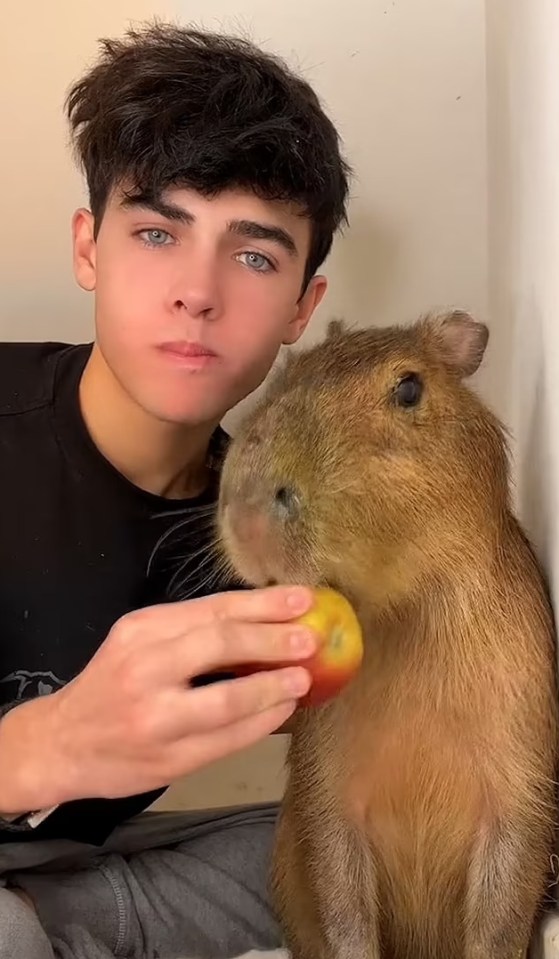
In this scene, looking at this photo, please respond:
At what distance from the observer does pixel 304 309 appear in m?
1.96

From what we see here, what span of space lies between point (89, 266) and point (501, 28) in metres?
0.86

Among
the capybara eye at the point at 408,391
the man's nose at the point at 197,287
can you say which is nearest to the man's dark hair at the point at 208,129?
the man's nose at the point at 197,287

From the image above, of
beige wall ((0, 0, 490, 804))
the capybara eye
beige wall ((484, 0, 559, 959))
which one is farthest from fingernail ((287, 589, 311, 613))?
beige wall ((0, 0, 490, 804))

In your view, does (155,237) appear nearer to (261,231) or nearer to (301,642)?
(261,231)

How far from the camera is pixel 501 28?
208cm

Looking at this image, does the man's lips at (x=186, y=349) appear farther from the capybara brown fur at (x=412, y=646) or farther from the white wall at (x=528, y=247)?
the white wall at (x=528, y=247)

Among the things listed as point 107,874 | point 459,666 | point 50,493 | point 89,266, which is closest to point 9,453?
point 50,493

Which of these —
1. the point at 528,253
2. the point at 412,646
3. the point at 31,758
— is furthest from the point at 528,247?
the point at 31,758

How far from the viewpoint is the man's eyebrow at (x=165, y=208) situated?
1.65 m

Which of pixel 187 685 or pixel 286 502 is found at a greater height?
pixel 286 502

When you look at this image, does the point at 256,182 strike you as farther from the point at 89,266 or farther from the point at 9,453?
the point at 9,453

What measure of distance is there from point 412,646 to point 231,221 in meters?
0.66

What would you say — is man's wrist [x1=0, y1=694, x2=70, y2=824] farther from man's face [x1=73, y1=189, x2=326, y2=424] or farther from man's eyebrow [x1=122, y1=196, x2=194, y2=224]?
man's eyebrow [x1=122, y1=196, x2=194, y2=224]

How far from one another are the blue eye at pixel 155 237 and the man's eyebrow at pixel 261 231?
3.9 inches
